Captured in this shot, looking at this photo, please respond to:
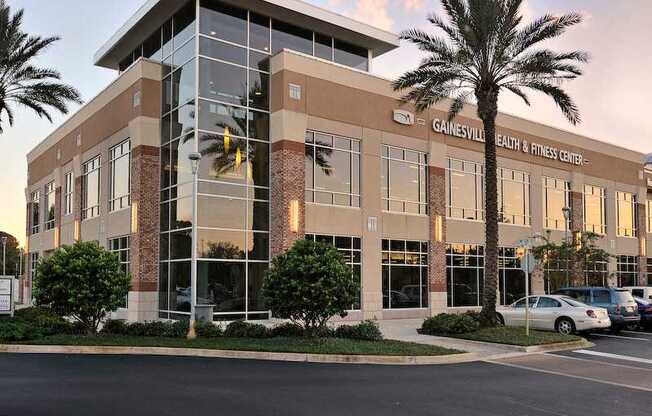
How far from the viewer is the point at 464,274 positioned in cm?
3253

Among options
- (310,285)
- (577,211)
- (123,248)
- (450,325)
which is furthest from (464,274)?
(310,285)

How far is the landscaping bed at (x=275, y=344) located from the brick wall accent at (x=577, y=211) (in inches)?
987

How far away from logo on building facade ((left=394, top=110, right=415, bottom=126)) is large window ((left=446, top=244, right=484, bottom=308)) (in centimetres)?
658

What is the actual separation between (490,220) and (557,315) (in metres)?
4.03

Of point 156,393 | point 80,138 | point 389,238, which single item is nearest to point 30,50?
point 80,138

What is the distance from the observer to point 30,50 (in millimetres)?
29000

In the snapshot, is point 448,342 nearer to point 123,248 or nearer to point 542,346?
point 542,346

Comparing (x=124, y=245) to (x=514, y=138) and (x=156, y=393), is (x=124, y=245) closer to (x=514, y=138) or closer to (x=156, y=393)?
(x=156, y=393)

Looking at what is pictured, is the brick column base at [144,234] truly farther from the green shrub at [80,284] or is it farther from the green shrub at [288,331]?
the green shrub at [288,331]

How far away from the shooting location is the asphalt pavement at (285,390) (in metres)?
9.73

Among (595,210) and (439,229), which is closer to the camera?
(439,229)

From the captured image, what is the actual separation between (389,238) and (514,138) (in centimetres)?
1156

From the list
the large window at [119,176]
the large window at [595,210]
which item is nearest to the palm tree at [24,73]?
the large window at [119,176]

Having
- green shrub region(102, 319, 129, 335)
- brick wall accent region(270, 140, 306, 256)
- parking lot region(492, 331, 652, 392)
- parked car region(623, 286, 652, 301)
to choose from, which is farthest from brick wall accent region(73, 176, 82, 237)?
parked car region(623, 286, 652, 301)
